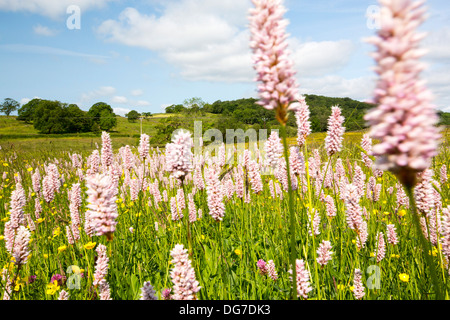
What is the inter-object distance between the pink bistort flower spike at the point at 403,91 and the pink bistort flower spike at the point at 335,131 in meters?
1.98

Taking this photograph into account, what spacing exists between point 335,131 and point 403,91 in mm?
2046

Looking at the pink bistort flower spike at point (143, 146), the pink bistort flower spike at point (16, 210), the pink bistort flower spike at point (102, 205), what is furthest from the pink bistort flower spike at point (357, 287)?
the pink bistort flower spike at point (16, 210)

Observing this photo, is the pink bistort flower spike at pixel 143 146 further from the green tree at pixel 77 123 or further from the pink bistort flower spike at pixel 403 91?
the green tree at pixel 77 123

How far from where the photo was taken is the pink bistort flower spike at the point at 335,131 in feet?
9.13

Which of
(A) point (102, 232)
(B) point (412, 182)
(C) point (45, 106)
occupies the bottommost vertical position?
(A) point (102, 232)

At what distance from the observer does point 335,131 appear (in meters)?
2.79

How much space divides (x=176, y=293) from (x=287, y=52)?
4.63ft

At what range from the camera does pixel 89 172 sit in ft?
15.5

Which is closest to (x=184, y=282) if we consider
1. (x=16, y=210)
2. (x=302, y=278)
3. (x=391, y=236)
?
(x=302, y=278)

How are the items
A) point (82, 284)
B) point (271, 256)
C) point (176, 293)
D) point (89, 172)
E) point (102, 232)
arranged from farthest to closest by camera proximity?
point (89, 172) < point (271, 256) < point (82, 284) < point (102, 232) < point (176, 293)

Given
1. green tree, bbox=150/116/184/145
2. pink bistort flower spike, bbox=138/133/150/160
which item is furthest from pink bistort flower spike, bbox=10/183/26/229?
green tree, bbox=150/116/184/145

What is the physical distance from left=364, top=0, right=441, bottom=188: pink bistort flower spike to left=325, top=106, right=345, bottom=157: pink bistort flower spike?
6.48 feet
